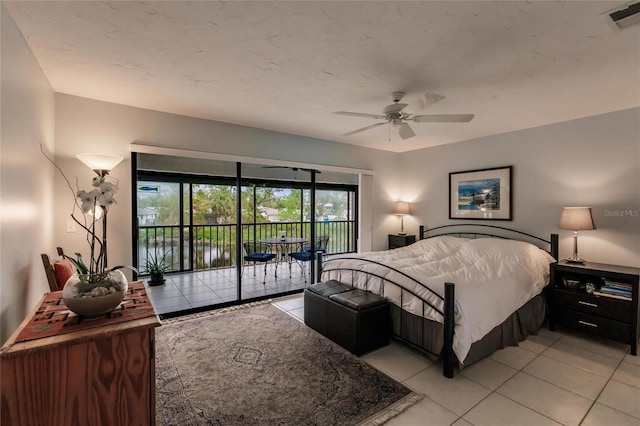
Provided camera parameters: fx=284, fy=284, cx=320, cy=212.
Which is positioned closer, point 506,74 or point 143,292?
point 143,292

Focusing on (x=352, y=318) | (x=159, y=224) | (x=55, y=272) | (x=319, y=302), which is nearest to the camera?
(x=55, y=272)

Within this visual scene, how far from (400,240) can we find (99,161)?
472cm

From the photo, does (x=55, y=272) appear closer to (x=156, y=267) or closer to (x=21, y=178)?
(x=21, y=178)

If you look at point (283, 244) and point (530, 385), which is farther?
point (283, 244)

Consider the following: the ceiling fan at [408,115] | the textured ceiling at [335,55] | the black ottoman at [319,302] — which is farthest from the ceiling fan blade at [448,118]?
the black ottoman at [319,302]

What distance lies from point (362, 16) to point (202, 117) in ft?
8.88

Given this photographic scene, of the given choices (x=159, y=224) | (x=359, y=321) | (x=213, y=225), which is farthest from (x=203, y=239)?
(x=359, y=321)

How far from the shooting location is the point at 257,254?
5.38m

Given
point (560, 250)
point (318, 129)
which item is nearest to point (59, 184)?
point (318, 129)

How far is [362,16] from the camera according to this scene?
69.2 inches

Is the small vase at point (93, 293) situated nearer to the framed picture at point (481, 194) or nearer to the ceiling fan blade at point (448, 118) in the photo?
the ceiling fan blade at point (448, 118)

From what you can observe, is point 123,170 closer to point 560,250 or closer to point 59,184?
point 59,184

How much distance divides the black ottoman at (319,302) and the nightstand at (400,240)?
2.42 metres

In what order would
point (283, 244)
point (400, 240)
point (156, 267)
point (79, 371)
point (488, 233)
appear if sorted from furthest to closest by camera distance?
point (283, 244) → point (400, 240) → point (156, 267) → point (488, 233) → point (79, 371)
